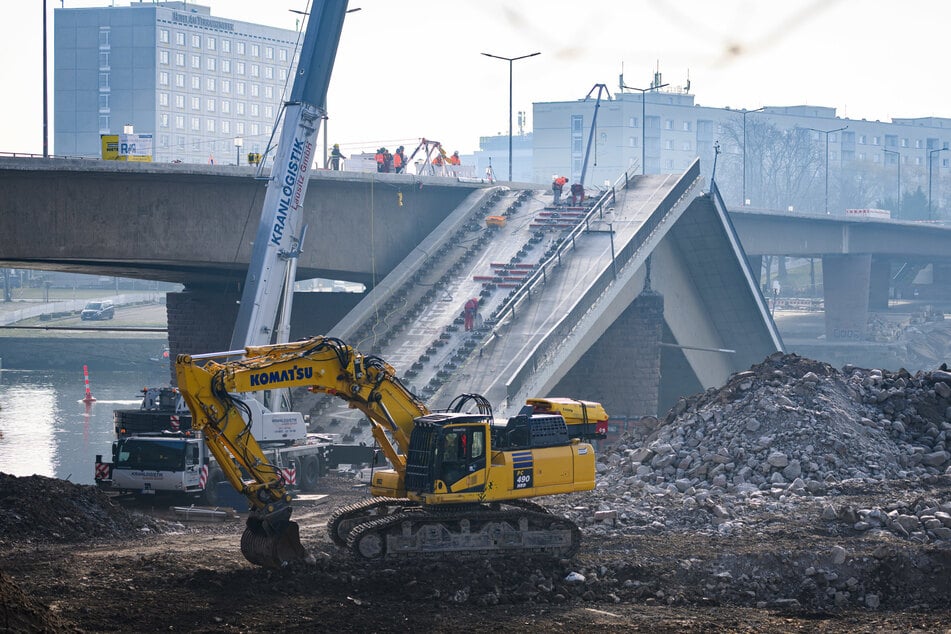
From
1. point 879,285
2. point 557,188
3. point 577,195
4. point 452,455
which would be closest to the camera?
point 452,455

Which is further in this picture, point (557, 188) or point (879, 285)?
point (879, 285)

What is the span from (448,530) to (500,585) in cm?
161

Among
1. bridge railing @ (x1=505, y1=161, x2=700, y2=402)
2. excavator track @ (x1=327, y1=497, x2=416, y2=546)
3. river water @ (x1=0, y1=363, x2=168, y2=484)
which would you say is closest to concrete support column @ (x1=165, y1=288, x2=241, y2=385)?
river water @ (x1=0, y1=363, x2=168, y2=484)

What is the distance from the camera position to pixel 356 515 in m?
22.5

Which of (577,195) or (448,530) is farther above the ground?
(577,195)

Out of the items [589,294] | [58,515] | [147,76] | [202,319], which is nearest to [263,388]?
[58,515]

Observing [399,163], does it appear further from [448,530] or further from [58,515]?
[448,530]

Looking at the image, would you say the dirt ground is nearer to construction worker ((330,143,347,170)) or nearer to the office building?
construction worker ((330,143,347,170))

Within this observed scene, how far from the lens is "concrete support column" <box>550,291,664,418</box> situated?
51.1 meters

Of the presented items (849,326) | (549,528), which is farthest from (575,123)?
(549,528)

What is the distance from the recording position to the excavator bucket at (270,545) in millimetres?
20875

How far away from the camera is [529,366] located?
130 ft

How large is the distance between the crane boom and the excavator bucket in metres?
11.6

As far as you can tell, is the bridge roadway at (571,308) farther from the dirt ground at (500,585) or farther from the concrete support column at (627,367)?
the dirt ground at (500,585)
